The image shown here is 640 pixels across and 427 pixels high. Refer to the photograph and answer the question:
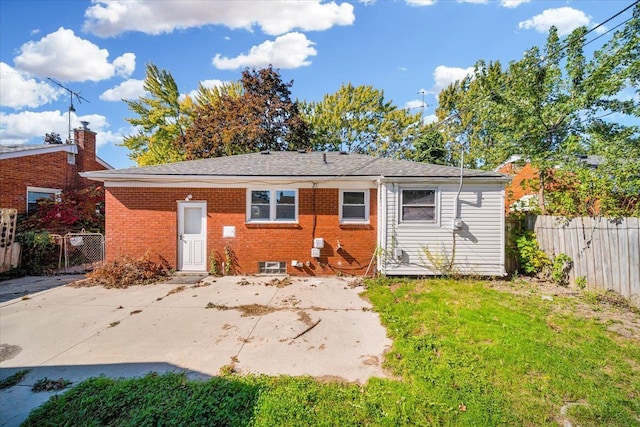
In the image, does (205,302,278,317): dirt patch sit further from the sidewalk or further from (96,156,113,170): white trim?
(96,156,113,170): white trim

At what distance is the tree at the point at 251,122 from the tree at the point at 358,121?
4757mm

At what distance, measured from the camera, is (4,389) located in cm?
334

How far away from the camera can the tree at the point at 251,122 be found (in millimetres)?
19547

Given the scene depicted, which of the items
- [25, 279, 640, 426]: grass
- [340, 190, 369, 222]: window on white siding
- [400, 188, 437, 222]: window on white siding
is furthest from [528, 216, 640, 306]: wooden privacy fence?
[340, 190, 369, 222]: window on white siding

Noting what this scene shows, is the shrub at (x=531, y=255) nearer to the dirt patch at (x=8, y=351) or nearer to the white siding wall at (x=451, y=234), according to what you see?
the white siding wall at (x=451, y=234)

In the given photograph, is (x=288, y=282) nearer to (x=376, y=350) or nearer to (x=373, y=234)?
(x=373, y=234)

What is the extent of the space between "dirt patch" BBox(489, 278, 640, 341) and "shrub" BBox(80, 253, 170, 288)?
9.70m

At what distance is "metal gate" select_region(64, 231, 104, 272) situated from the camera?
9.80m

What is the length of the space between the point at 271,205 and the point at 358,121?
1940cm

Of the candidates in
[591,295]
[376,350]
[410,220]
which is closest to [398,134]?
[410,220]

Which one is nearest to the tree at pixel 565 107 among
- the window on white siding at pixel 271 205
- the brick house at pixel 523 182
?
the brick house at pixel 523 182

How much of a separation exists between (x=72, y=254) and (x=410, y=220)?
12.3 m

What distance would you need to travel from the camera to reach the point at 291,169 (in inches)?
354

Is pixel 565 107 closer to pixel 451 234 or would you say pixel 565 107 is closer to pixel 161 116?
pixel 451 234
